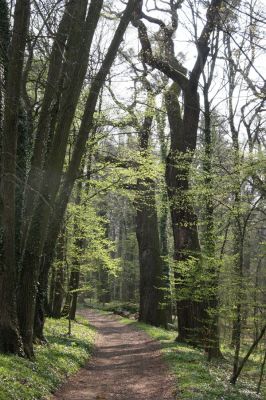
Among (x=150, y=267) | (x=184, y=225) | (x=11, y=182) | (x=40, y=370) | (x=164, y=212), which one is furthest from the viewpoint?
(x=164, y=212)

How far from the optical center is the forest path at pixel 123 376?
8.40 m

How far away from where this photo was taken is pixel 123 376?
1042 centimetres

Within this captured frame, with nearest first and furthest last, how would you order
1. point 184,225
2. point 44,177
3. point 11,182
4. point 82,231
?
point 11,182
point 44,177
point 184,225
point 82,231

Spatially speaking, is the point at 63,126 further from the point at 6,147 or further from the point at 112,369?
the point at 112,369

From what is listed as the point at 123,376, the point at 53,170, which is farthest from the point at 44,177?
the point at 123,376

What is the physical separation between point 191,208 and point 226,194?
3475 mm

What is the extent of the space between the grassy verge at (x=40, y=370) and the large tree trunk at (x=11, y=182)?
1.92ft

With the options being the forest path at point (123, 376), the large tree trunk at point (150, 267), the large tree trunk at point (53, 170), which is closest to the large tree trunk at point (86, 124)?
the large tree trunk at point (53, 170)

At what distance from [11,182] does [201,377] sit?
5.73 metres

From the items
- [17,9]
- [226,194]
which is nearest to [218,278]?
[226,194]

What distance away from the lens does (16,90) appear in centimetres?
646

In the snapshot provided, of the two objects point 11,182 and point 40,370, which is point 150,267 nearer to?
point 40,370

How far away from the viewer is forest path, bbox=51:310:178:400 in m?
8.40

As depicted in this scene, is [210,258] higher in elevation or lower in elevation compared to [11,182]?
lower
